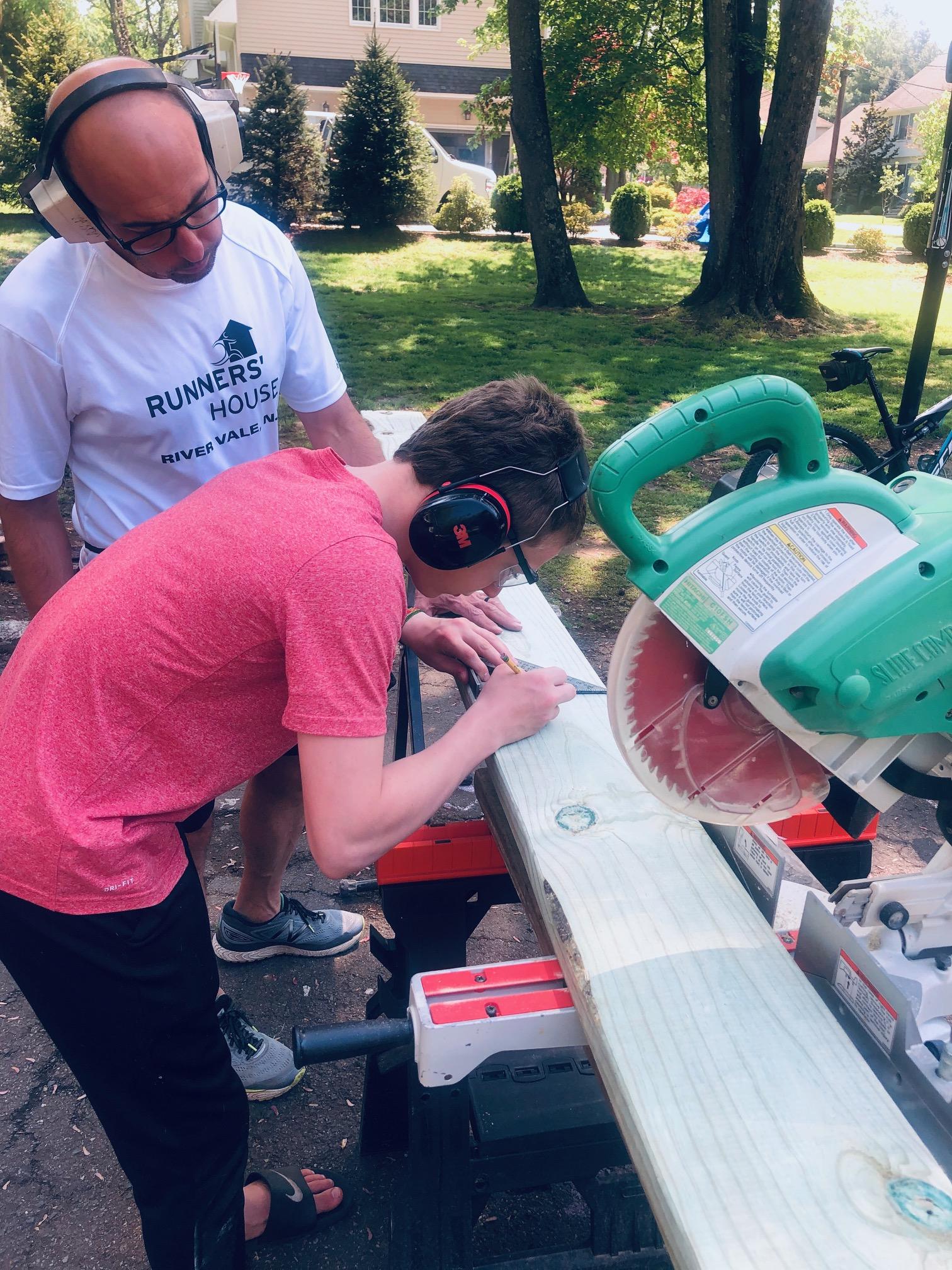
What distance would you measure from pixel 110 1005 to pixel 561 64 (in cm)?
1713

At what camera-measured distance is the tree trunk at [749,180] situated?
1048 centimetres

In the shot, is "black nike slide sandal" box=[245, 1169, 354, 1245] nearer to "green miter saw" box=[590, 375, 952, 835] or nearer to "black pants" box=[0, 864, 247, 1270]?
"black pants" box=[0, 864, 247, 1270]

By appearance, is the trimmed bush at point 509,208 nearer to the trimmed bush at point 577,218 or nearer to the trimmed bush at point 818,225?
the trimmed bush at point 577,218

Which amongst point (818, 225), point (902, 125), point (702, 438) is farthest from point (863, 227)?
point (902, 125)

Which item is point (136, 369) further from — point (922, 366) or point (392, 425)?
point (922, 366)

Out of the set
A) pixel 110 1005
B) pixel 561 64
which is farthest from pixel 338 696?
pixel 561 64

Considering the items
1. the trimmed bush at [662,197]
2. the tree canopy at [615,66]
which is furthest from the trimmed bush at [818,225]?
the trimmed bush at [662,197]

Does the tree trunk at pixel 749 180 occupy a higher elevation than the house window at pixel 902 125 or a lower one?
lower

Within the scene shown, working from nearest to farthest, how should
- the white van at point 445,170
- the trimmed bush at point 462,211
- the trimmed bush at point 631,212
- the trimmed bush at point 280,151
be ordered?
the trimmed bush at point 280,151 → the trimmed bush at point 462,211 → the trimmed bush at point 631,212 → the white van at point 445,170

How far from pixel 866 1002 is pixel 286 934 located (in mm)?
1723

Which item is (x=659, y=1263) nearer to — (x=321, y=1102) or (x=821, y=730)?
(x=321, y=1102)

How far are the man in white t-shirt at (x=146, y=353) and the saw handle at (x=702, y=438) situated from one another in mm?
931

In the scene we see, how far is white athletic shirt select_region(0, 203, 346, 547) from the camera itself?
5.82 feet

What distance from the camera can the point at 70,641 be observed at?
4.33 ft
